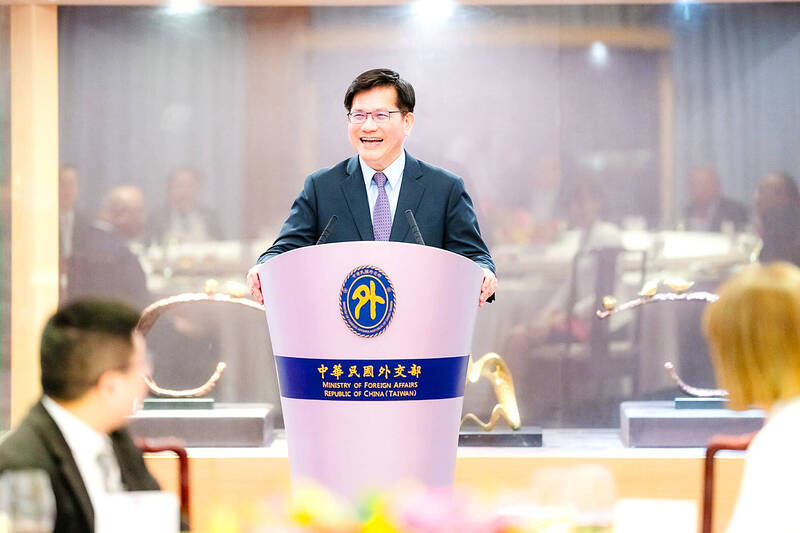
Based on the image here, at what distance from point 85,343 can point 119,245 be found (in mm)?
3999

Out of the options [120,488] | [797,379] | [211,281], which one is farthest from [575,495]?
[211,281]

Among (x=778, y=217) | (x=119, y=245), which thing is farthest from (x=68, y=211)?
(x=778, y=217)

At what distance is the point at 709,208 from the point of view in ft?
17.1

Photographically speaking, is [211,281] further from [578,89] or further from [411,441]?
[411,441]

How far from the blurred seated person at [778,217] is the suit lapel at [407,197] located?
9.33ft

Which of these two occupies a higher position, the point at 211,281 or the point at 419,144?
the point at 419,144

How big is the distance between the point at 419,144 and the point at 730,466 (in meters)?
2.16

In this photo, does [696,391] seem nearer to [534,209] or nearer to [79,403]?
[534,209]

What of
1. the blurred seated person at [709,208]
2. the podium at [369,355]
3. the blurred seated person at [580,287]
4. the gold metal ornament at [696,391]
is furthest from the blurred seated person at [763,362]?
the blurred seated person at [709,208]

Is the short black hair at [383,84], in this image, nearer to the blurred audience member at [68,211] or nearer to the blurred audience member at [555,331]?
the blurred audience member at [555,331]

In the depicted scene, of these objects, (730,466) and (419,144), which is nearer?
(730,466)

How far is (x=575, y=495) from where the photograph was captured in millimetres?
1170

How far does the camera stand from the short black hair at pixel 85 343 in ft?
4.55

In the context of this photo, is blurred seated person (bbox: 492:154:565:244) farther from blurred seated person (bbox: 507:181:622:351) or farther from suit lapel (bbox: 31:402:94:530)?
suit lapel (bbox: 31:402:94:530)
